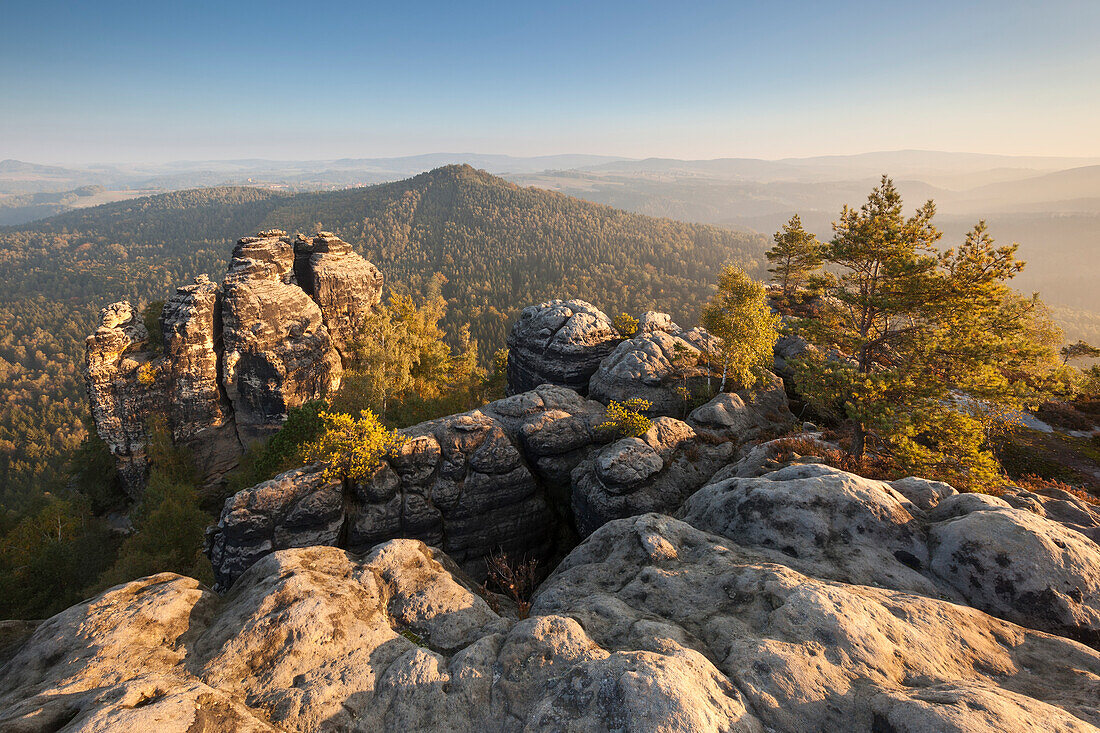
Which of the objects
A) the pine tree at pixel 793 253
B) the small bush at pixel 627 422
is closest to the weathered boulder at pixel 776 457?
the small bush at pixel 627 422

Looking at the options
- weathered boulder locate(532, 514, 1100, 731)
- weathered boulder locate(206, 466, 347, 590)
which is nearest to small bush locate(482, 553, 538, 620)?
weathered boulder locate(532, 514, 1100, 731)

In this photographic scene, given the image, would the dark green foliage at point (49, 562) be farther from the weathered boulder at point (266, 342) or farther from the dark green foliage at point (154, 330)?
the dark green foliage at point (154, 330)

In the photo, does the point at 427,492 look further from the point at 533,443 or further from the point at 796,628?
the point at 796,628

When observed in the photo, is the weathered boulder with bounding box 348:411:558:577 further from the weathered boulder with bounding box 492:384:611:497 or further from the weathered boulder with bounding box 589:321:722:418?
the weathered boulder with bounding box 589:321:722:418

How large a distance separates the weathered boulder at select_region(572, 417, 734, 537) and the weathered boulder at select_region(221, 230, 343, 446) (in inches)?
1576

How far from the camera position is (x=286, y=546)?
24.0 m

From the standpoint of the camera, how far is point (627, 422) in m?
29.6

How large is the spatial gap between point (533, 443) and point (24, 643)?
75.9 ft

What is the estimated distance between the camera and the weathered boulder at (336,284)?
185ft

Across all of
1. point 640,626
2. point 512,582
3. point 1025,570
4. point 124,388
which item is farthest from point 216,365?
point 1025,570

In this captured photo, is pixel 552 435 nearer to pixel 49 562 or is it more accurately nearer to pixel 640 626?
pixel 640 626

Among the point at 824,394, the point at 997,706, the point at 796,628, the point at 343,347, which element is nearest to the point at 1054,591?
the point at 997,706

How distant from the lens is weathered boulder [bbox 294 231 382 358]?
5653 cm

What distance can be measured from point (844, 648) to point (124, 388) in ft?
218
